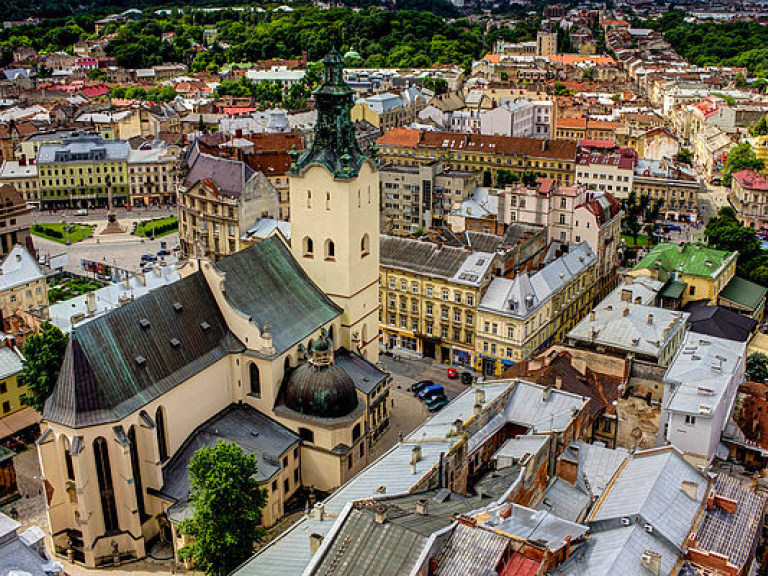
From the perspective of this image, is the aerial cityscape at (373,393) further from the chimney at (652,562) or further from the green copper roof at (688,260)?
the green copper roof at (688,260)

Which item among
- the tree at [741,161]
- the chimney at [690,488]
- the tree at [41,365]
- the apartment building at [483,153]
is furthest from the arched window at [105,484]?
the tree at [741,161]

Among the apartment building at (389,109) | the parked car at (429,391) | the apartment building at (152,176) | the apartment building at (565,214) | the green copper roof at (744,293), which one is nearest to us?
the parked car at (429,391)

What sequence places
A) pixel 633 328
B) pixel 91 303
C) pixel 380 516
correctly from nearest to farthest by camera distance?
pixel 380 516
pixel 633 328
pixel 91 303

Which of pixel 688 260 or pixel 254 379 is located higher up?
pixel 254 379

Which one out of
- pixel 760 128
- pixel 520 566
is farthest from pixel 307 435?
pixel 760 128

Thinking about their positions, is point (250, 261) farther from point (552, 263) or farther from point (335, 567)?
point (552, 263)

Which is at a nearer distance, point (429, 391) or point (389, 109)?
point (429, 391)

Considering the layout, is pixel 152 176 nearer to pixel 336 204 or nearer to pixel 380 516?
pixel 336 204
